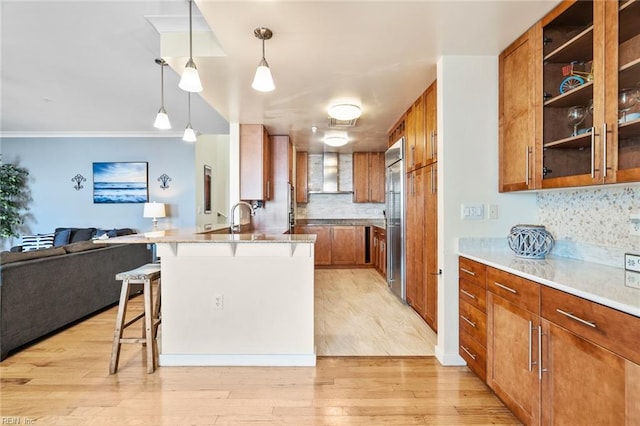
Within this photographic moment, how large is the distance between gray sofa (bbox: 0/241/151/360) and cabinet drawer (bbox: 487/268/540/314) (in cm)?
367

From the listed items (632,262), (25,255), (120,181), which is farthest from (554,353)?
(120,181)

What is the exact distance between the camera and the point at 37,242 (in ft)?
17.2

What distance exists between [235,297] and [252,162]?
228cm

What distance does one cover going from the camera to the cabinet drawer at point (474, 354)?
76.6 inches

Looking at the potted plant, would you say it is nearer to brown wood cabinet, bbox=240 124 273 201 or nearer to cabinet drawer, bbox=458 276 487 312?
brown wood cabinet, bbox=240 124 273 201

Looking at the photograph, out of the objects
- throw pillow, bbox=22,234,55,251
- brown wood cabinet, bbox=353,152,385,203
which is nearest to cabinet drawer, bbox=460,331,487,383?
brown wood cabinet, bbox=353,152,385,203

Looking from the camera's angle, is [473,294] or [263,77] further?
[473,294]

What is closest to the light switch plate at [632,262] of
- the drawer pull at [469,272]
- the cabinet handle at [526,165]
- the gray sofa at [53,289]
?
the cabinet handle at [526,165]

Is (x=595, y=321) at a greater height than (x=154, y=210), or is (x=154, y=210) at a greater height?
(x=154, y=210)

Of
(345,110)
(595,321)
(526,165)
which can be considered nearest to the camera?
(595,321)

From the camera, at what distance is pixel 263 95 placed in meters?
3.13

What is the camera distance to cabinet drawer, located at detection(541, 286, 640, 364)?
1030 millimetres

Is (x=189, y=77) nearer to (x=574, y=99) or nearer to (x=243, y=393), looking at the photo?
(x=243, y=393)

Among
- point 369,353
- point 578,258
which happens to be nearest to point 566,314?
point 578,258
